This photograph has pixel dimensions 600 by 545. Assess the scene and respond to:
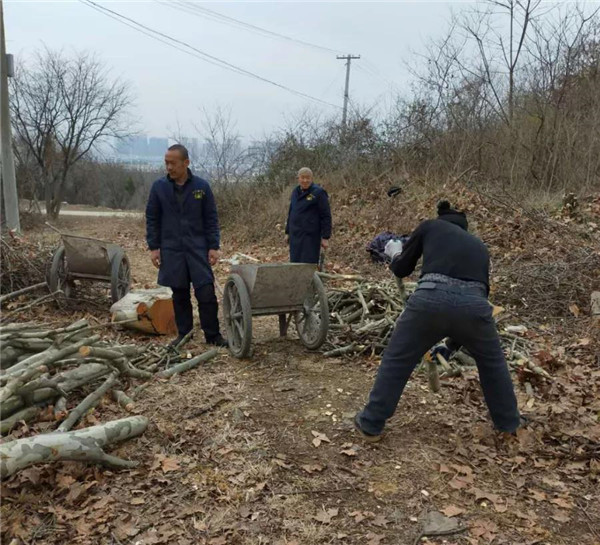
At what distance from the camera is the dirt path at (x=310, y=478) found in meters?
2.72

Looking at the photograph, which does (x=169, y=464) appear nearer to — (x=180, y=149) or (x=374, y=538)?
(x=374, y=538)

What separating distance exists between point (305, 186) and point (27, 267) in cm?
378

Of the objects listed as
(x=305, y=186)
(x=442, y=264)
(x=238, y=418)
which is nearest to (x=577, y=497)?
(x=442, y=264)

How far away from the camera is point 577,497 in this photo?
10.0 ft

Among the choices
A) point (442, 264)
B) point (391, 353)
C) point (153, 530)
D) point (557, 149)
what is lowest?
point (153, 530)

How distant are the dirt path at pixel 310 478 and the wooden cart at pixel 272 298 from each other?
716 mm

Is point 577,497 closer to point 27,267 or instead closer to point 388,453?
point 388,453

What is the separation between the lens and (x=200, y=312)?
209 inches

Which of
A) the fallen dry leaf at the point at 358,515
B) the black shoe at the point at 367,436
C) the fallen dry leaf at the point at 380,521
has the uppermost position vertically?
the black shoe at the point at 367,436

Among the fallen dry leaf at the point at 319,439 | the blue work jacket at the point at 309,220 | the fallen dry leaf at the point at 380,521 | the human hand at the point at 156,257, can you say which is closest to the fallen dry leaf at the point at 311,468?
the fallen dry leaf at the point at 319,439

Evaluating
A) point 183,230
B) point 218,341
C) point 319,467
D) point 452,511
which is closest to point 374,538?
point 452,511

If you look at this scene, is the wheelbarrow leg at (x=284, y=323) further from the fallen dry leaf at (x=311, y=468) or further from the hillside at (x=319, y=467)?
the fallen dry leaf at (x=311, y=468)

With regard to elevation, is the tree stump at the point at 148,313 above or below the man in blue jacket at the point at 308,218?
below

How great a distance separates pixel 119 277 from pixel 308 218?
8.51 ft
